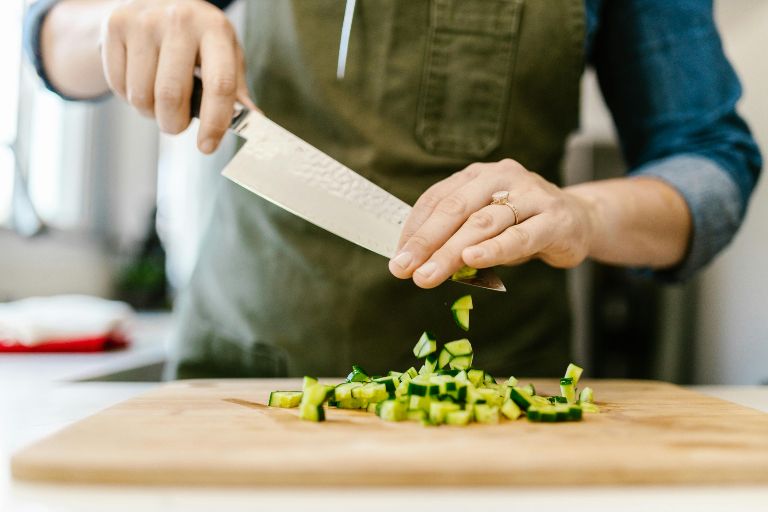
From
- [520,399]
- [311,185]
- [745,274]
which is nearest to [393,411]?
[520,399]

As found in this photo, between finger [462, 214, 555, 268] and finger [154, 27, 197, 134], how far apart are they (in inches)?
18.4

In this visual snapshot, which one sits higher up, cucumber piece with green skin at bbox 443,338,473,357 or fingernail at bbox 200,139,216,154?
fingernail at bbox 200,139,216,154

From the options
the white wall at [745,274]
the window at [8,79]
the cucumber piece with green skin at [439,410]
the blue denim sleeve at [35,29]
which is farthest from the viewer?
the window at [8,79]

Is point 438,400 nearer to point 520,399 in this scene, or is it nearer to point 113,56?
point 520,399

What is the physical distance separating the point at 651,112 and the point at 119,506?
119 cm

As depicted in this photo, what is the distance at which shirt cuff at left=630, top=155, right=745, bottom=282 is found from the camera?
124 cm

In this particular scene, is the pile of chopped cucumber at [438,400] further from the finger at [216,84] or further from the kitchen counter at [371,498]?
the finger at [216,84]

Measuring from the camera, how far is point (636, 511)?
1.88 feet

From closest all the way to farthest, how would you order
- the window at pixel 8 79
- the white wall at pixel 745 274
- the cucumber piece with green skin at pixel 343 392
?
the cucumber piece with green skin at pixel 343 392
the white wall at pixel 745 274
the window at pixel 8 79

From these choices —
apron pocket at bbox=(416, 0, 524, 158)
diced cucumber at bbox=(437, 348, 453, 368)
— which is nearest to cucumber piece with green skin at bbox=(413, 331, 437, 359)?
diced cucumber at bbox=(437, 348, 453, 368)

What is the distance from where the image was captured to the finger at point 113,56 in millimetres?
1048

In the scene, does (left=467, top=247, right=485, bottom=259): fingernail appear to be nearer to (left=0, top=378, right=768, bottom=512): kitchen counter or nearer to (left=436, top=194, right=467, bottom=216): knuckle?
(left=436, top=194, right=467, bottom=216): knuckle

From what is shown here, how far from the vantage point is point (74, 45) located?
1208 mm

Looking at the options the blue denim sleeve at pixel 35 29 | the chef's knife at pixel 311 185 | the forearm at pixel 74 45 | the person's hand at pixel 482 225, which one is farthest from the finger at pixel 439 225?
the blue denim sleeve at pixel 35 29
